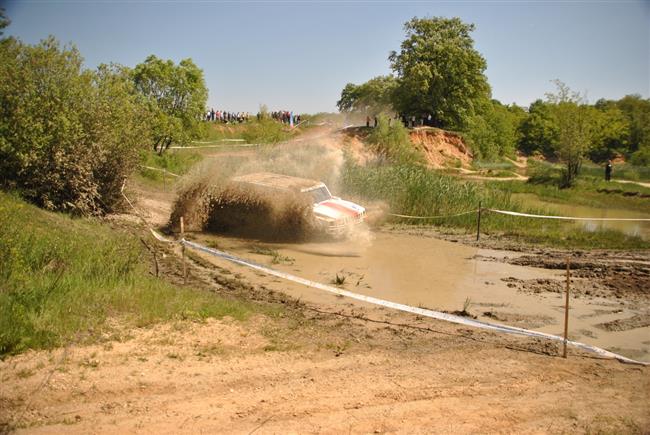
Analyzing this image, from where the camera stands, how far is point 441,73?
163ft

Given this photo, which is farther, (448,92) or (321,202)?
(448,92)

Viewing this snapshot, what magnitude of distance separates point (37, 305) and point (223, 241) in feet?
29.2

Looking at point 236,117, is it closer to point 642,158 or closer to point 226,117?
point 226,117

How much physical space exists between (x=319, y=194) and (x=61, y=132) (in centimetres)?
730

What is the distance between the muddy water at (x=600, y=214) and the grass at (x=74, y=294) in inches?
656

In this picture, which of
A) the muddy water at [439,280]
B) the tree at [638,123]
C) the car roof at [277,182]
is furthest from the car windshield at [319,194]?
the tree at [638,123]

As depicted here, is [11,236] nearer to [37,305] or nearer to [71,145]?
[37,305]

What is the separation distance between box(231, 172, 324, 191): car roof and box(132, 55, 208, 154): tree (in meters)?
15.0

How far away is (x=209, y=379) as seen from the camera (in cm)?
664

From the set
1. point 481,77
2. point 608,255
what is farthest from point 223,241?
point 481,77

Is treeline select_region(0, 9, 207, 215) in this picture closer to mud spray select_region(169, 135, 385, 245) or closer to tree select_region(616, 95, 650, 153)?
mud spray select_region(169, 135, 385, 245)

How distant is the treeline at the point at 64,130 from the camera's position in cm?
1425

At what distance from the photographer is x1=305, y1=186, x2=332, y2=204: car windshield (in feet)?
53.5

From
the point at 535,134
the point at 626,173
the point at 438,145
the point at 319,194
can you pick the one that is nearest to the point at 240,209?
the point at 319,194
